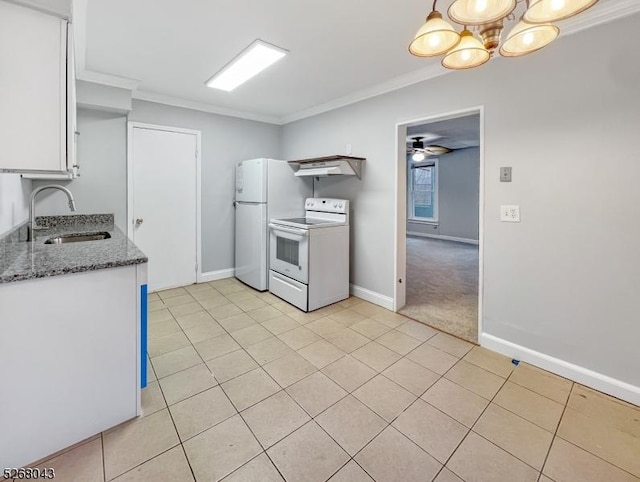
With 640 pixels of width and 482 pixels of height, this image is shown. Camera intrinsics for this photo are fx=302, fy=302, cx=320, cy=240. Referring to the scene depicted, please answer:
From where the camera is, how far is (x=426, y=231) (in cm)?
923

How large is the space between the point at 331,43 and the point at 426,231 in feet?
25.0

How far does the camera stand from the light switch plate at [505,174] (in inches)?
93.1

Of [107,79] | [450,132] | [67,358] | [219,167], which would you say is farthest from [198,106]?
[450,132]

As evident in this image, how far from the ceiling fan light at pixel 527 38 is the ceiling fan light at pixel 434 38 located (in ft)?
0.80

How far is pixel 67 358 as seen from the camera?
1.49 meters

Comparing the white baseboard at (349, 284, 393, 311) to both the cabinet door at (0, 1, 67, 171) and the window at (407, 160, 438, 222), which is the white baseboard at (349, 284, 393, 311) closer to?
the cabinet door at (0, 1, 67, 171)

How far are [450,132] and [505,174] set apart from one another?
385cm

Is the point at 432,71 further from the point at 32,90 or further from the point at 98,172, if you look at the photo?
the point at 98,172

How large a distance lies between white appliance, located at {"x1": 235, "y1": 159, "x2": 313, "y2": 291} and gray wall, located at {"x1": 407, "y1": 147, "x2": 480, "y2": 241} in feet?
18.2

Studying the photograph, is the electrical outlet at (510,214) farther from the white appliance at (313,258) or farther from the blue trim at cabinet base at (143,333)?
the blue trim at cabinet base at (143,333)

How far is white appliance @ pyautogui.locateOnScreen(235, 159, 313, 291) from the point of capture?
3836mm

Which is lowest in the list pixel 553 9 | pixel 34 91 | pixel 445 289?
pixel 445 289

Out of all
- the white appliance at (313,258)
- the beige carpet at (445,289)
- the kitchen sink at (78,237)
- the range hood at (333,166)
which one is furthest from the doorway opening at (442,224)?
the kitchen sink at (78,237)

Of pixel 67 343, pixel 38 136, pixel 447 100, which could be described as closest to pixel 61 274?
pixel 67 343
